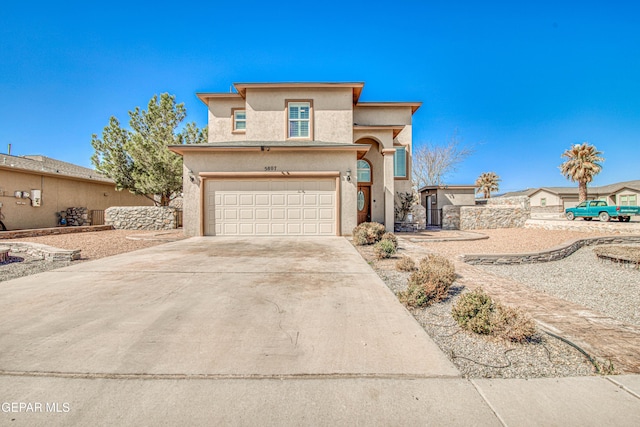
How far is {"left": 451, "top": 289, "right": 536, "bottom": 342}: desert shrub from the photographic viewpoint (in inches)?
117

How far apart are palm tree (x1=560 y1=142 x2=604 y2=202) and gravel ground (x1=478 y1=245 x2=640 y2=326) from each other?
2662cm

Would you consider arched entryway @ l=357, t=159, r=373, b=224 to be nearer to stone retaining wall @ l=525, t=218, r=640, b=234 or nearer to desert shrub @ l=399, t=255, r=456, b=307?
desert shrub @ l=399, t=255, r=456, b=307

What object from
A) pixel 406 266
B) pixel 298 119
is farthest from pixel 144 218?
pixel 406 266

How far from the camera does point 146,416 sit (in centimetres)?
195

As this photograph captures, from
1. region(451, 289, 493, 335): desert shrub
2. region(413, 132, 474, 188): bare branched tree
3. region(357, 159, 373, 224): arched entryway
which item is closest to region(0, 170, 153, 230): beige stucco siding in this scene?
region(357, 159, 373, 224): arched entryway

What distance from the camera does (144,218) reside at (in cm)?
1587

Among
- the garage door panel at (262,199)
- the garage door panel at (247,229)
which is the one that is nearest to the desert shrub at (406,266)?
the garage door panel at (262,199)

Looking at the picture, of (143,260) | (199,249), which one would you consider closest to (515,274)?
(199,249)

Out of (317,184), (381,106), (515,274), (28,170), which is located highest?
(381,106)

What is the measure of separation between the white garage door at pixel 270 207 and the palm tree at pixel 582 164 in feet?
102

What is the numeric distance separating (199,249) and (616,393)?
8.70 m

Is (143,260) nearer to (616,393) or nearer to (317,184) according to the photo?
(317,184)

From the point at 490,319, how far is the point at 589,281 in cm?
535

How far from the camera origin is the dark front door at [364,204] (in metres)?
15.3
